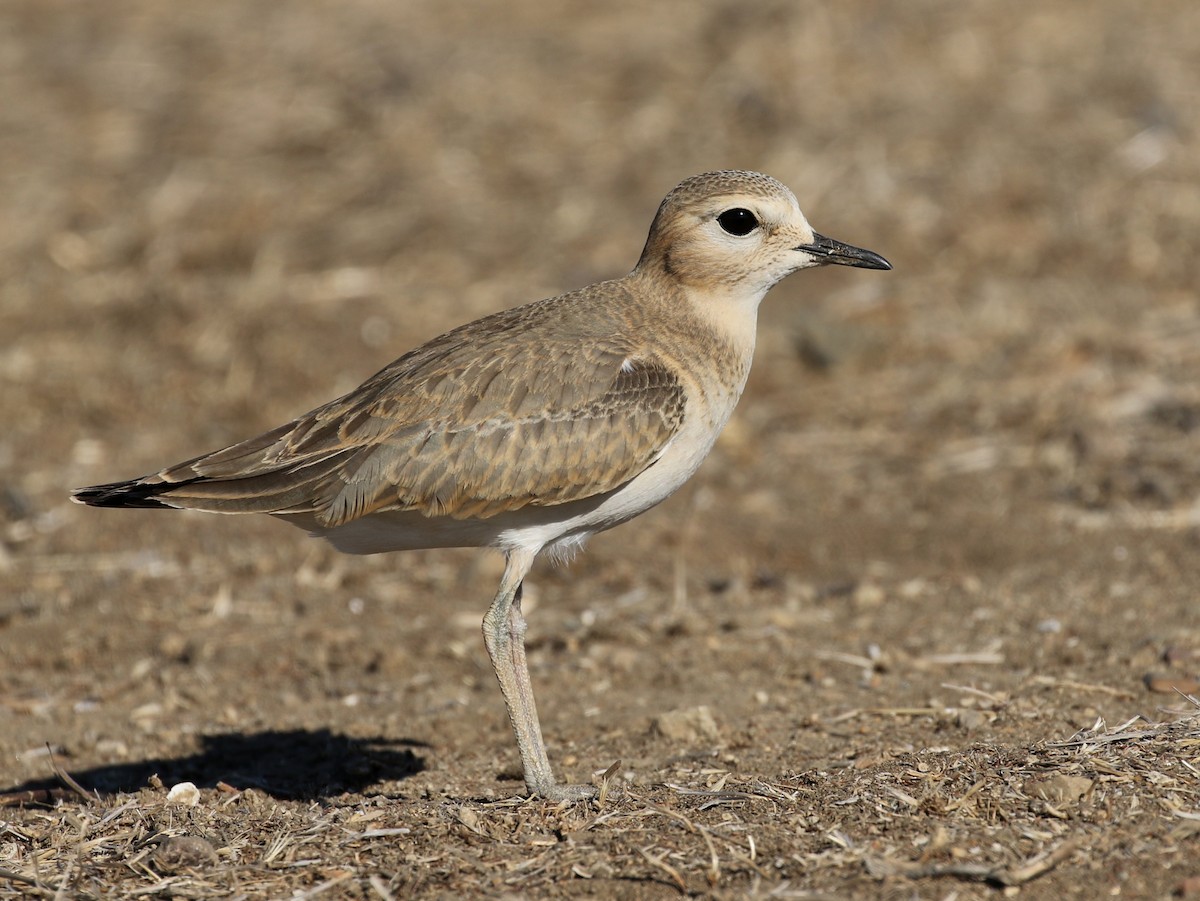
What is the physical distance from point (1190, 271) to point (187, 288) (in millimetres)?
8124

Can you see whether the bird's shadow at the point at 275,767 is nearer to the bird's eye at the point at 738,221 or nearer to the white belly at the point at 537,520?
the white belly at the point at 537,520

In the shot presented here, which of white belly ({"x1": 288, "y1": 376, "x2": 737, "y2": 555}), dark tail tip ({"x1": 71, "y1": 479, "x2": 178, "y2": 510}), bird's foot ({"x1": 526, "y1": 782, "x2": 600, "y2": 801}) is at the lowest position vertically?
bird's foot ({"x1": 526, "y1": 782, "x2": 600, "y2": 801})

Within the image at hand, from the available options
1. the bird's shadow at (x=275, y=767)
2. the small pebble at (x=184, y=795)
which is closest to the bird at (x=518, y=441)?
the bird's shadow at (x=275, y=767)

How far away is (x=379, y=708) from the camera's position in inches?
304

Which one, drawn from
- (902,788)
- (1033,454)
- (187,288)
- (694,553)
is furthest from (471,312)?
(902,788)

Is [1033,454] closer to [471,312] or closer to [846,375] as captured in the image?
[846,375]

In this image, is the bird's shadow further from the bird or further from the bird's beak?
the bird's beak

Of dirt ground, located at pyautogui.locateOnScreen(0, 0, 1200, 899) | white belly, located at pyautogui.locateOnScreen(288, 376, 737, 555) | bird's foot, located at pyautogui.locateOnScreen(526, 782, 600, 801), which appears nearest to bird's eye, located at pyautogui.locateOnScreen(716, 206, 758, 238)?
white belly, located at pyautogui.locateOnScreen(288, 376, 737, 555)

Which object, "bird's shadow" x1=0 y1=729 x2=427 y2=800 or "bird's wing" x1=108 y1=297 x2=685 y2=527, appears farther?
"bird's shadow" x1=0 y1=729 x2=427 y2=800

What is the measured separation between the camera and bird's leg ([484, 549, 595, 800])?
237 inches

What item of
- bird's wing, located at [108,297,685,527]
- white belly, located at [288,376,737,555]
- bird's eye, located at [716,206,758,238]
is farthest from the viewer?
bird's eye, located at [716,206,758,238]

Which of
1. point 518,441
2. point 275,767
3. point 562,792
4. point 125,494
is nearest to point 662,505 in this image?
point 275,767

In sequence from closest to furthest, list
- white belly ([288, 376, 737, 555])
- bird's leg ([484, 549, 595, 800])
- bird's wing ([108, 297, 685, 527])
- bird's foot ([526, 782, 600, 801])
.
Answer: bird's foot ([526, 782, 600, 801])
bird's leg ([484, 549, 595, 800])
bird's wing ([108, 297, 685, 527])
white belly ([288, 376, 737, 555])

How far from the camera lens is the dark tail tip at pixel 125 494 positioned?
6145 mm
